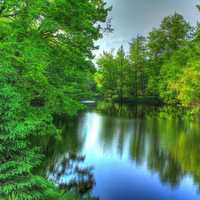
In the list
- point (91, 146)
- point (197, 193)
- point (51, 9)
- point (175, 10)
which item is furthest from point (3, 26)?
point (175, 10)

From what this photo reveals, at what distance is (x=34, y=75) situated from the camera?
780 centimetres

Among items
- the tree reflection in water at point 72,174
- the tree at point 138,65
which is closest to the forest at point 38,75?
the tree reflection in water at point 72,174

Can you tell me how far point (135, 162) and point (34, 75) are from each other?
7.81 m

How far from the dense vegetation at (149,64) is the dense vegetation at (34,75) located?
2975 cm

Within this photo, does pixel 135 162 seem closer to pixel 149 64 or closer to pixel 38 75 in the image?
pixel 38 75

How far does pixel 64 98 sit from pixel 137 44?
45.2 meters

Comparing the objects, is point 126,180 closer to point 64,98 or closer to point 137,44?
point 64,98

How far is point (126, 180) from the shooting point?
11.2 m

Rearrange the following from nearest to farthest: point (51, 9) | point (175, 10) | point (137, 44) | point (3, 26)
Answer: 1. point (3, 26)
2. point (51, 9)
3. point (175, 10)
4. point (137, 44)

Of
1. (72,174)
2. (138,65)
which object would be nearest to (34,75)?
(72,174)

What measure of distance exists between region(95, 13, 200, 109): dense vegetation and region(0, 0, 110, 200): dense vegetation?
97.6ft

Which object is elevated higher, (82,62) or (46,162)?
(82,62)

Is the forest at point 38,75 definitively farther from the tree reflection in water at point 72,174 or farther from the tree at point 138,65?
the tree at point 138,65

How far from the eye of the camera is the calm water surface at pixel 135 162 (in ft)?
33.7
